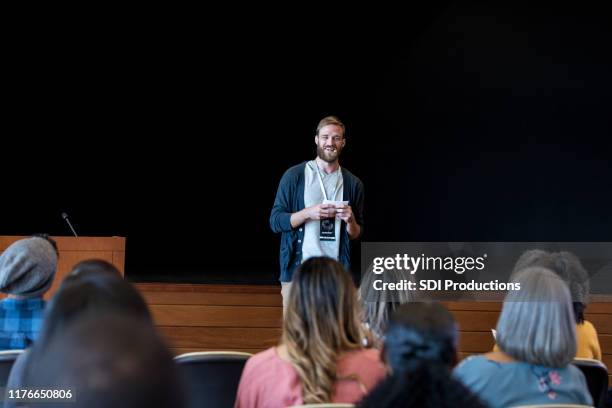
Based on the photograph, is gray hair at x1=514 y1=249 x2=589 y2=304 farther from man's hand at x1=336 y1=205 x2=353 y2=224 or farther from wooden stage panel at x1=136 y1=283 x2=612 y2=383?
wooden stage panel at x1=136 y1=283 x2=612 y2=383

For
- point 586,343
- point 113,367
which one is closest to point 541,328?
point 586,343

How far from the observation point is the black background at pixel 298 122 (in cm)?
709

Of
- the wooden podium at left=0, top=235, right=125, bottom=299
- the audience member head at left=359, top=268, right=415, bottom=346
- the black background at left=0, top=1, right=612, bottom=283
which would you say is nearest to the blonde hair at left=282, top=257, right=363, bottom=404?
the audience member head at left=359, top=268, right=415, bottom=346

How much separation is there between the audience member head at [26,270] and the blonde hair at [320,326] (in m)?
0.97

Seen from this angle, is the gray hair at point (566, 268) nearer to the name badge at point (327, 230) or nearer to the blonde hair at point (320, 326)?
the name badge at point (327, 230)

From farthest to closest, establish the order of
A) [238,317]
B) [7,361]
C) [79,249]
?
[238,317] → [79,249] → [7,361]

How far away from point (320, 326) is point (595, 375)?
92 centimetres

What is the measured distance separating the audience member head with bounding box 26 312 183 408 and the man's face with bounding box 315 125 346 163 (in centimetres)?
274

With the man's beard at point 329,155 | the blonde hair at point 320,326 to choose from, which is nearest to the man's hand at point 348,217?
the man's beard at point 329,155

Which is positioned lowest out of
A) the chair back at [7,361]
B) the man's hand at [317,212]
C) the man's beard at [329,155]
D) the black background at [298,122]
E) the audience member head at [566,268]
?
the chair back at [7,361]

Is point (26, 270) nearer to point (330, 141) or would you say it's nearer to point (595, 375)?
point (330, 141)

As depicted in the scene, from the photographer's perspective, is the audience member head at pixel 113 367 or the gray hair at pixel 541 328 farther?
the gray hair at pixel 541 328

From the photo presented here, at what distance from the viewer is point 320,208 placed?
3.19 m

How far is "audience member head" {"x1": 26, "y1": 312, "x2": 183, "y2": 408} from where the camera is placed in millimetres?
552
